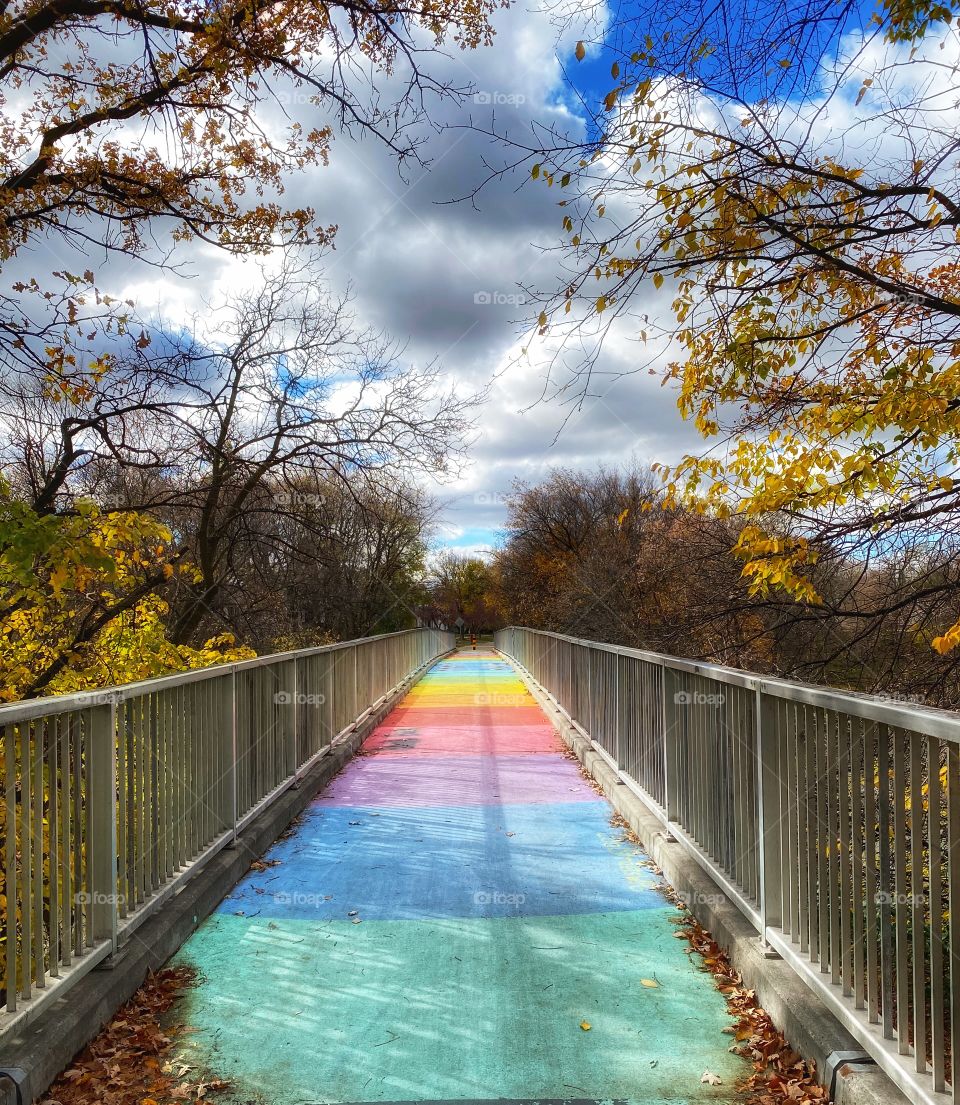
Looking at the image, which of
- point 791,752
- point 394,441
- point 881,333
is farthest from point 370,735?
point 791,752

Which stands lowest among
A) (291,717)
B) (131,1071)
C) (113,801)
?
(131,1071)

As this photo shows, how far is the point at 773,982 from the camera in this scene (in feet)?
10.7

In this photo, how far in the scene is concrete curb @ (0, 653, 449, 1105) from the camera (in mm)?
2682

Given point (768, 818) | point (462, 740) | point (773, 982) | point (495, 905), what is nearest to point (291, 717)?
point (495, 905)

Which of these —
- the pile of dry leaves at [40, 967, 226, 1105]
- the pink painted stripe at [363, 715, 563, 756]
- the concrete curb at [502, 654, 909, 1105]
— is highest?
the concrete curb at [502, 654, 909, 1105]

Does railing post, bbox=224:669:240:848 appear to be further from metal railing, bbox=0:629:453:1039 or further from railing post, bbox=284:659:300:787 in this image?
railing post, bbox=284:659:300:787

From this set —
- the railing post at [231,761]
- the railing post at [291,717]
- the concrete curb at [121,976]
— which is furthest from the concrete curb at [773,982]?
the railing post at [291,717]

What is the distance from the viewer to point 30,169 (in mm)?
7598

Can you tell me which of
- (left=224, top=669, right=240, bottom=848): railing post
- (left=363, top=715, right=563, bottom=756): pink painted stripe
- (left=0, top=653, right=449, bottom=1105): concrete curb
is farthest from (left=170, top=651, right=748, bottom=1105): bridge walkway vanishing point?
(left=363, top=715, right=563, bottom=756): pink painted stripe

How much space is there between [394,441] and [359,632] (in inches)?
681

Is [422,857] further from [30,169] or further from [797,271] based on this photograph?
[30,169]

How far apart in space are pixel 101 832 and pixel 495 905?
2.33 m

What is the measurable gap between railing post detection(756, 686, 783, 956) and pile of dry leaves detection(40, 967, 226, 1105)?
2.29 meters

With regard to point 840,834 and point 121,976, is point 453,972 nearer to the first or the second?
point 121,976
